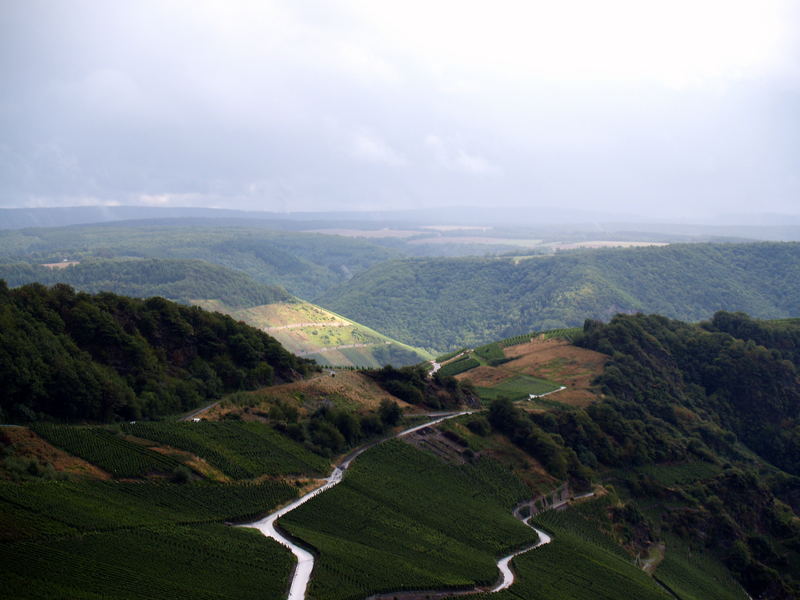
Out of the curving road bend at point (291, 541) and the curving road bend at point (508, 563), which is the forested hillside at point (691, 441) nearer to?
the curving road bend at point (508, 563)

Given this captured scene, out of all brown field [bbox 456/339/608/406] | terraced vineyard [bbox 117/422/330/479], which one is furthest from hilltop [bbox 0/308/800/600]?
brown field [bbox 456/339/608/406]

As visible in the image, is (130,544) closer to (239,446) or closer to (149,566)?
(149,566)

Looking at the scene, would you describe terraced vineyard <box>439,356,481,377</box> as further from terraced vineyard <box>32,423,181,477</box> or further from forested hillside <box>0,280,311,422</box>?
terraced vineyard <box>32,423,181,477</box>

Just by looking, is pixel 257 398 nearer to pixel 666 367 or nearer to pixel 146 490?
pixel 146 490

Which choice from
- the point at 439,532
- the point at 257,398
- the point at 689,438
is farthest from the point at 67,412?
the point at 689,438

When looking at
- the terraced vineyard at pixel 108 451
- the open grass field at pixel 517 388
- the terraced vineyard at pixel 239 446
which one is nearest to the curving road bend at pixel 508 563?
the terraced vineyard at pixel 239 446

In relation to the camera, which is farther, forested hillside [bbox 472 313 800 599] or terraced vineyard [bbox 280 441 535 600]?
forested hillside [bbox 472 313 800 599]

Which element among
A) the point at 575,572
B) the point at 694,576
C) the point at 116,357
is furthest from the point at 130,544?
the point at 694,576

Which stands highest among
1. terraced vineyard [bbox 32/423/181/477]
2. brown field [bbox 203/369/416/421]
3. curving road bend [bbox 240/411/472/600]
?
terraced vineyard [bbox 32/423/181/477]
